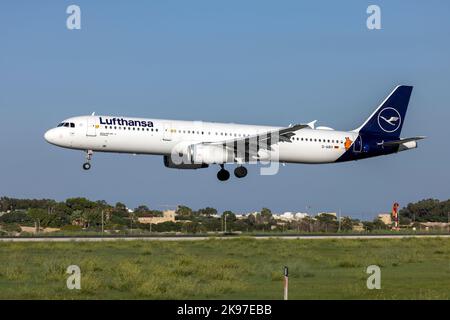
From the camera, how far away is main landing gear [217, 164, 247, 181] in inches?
2633

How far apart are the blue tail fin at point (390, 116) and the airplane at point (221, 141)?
114 mm

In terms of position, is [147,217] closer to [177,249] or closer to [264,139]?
[264,139]

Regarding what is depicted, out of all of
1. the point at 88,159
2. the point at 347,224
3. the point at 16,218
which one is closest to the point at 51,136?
the point at 88,159

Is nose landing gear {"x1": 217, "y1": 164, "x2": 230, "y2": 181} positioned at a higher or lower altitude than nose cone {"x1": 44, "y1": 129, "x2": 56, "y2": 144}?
lower

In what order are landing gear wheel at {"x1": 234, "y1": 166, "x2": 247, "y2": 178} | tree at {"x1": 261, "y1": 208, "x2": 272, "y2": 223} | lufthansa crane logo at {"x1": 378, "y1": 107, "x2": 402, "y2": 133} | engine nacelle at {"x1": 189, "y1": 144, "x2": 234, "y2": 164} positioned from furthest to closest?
tree at {"x1": 261, "y1": 208, "x2": 272, "y2": 223} → lufthansa crane logo at {"x1": 378, "y1": 107, "x2": 402, "y2": 133} → landing gear wheel at {"x1": 234, "y1": 166, "x2": 247, "y2": 178} → engine nacelle at {"x1": 189, "y1": 144, "x2": 234, "y2": 164}

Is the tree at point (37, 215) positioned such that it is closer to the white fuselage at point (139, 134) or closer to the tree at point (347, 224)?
the tree at point (347, 224)

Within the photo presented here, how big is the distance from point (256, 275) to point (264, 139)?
28.2 metres

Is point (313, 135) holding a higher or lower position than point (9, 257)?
higher

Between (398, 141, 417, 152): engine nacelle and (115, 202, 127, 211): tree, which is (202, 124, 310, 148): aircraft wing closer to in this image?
(398, 141, 417, 152): engine nacelle

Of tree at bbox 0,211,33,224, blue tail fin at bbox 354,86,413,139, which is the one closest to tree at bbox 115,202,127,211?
tree at bbox 0,211,33,224

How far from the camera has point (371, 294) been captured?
2970 cm

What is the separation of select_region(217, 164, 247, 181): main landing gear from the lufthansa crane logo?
15.4 m

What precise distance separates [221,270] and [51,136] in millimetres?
27926
